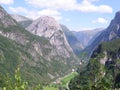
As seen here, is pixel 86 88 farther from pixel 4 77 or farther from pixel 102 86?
pixel 4 77

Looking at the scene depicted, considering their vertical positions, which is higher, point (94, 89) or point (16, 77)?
point (16, 77)

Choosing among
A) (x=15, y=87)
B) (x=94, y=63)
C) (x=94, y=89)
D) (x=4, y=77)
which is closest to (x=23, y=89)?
(x=15, y=87)

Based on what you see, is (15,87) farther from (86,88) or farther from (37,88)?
(86,88)

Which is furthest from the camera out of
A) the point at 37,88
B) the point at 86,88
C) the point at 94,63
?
the point at 94,63

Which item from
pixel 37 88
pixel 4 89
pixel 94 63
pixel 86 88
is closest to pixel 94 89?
pixel 86 88

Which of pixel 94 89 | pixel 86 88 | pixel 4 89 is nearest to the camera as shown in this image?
pixel 4 89

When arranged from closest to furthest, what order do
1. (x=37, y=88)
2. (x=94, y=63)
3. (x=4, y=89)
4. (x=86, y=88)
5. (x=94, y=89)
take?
(x=4, y=89)
(x=37, y=88)
(x=94, y=89)
(x=86, y=88)
(x=94, y=63)

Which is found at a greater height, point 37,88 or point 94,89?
point 37,88

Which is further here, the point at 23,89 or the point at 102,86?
the point at 102,86

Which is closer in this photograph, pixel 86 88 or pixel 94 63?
pixel 86 88
